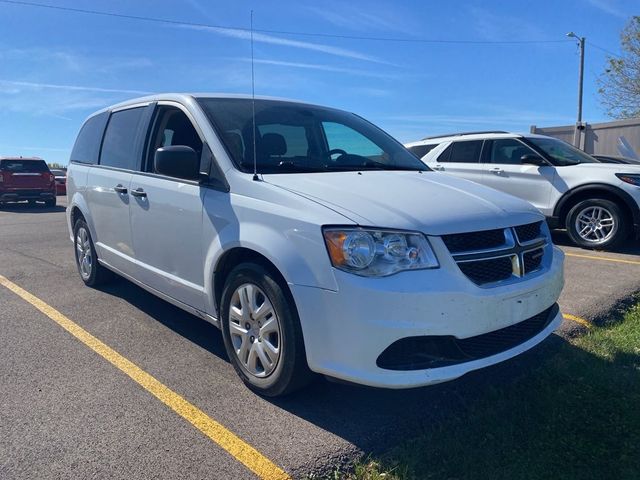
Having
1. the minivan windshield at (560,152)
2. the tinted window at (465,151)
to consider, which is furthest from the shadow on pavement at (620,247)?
the tinted window at (465,151)

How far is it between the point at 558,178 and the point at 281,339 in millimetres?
6755

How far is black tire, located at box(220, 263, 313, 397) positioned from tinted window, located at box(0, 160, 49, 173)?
18.2m

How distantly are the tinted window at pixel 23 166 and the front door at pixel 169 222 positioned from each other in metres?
16.7

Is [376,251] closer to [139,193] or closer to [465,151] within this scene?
[139,193]

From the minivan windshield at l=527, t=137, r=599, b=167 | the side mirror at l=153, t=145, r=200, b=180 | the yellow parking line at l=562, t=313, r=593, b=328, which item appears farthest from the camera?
the minivan windshield at l=527, t=137, r=599, b=167

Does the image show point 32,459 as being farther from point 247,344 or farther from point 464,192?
point 464,192

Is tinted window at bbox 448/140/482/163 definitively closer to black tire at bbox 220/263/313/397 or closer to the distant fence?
black tire at bbox 220/263/313/397

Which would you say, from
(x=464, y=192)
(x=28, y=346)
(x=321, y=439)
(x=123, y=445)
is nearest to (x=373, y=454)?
(x=321, y=439)

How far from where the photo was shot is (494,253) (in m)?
2.90

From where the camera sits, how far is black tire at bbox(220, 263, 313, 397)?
288 centimetres

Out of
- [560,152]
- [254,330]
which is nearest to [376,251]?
[254,330]

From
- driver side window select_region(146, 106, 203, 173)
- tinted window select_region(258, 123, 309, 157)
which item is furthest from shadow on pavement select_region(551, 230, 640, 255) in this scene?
driver side window select_region(146, 106, 203, 173)

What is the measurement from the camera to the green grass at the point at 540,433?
A: 250 cm

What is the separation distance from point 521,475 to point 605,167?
6.74 m
